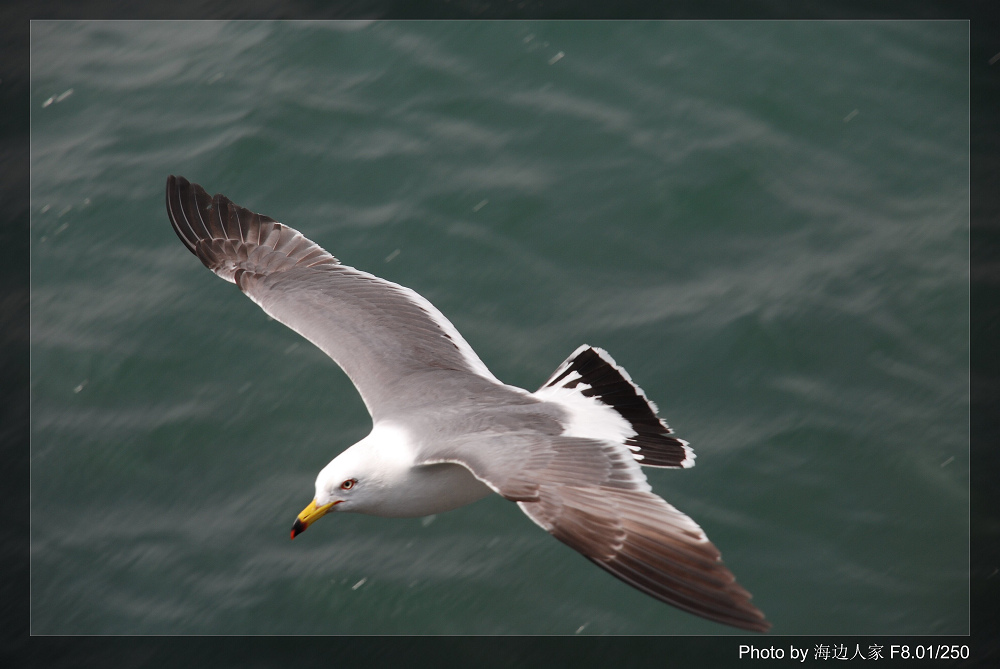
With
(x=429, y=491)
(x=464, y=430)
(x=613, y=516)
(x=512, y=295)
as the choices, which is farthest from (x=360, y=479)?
(x=512, y=295)

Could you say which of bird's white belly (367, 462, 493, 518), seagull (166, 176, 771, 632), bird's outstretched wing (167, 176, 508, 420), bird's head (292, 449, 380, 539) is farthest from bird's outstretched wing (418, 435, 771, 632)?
bird's outstretched wing (167, 176, 508, 420)

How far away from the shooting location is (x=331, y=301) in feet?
27.3

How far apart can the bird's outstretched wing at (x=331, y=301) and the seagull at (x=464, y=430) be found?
0.4 inches

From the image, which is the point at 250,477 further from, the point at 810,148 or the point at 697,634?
the point at 810,148

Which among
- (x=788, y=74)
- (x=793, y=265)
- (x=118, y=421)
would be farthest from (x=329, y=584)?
(x=788, y=74)

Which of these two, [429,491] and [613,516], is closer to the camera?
[613,516]

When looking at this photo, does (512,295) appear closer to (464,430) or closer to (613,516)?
(464,430)

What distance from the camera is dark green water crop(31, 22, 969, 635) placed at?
9664mm

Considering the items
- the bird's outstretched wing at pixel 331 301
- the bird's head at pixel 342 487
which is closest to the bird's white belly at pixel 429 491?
the bird's head at pixel 342 487

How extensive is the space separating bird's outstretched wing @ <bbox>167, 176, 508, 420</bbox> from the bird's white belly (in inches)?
23.8

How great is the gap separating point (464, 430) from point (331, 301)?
1.97m

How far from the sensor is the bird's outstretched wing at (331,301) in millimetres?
7785

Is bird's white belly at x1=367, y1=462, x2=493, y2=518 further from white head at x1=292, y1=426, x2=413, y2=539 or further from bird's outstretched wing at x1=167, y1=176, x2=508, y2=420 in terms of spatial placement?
bird's outstretched wing at x1=167, y1=176, x2=508, y2=420
